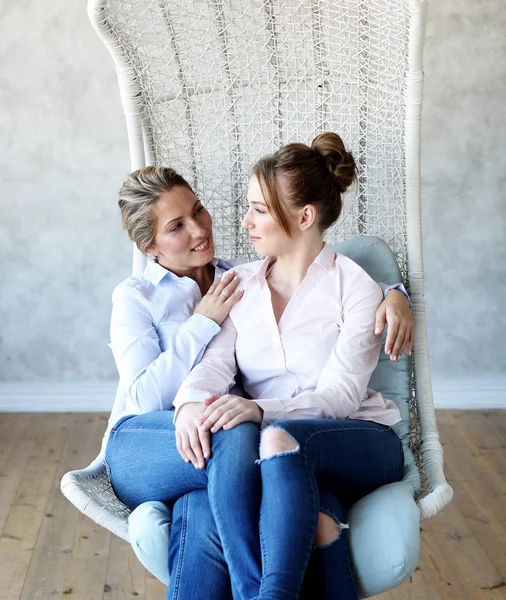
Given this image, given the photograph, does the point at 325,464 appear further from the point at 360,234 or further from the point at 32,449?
the point at 32,449

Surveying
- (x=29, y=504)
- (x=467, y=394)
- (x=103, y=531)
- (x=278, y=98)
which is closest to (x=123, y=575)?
(x=103, y=531)

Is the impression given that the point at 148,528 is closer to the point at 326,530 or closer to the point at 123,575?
the point at 326,530

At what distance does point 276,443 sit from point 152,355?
0.49 meters

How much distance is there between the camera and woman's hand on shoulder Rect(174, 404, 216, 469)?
5.45ft

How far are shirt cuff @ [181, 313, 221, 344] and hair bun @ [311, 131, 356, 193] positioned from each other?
1.49 feet

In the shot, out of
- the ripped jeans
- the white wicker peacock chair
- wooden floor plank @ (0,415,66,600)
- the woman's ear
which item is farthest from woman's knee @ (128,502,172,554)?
wooden floor plank @ (0,415,66,600)

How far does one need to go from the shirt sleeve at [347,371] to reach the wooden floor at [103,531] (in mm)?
836

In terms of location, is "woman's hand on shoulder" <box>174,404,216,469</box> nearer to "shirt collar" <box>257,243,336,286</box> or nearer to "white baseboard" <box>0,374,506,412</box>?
"shirt collar" <box>257,243,336,286</box>

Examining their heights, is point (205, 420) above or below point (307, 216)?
below

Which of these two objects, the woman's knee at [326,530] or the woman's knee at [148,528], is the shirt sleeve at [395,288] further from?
the woman's knee at [148,528]

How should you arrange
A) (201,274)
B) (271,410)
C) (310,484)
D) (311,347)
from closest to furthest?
(310,484), (271,410), (311,347), (201,274)

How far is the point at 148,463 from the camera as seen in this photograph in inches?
69.2

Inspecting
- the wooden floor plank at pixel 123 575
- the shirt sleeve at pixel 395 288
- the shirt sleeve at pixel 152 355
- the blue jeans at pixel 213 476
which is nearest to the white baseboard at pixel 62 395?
the wooden floor plank at pixel 123 575

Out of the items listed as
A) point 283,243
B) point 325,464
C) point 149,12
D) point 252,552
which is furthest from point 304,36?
point 252,552
